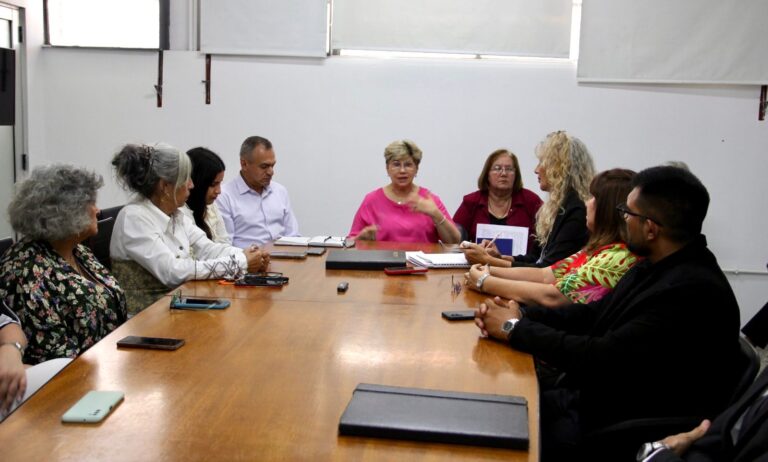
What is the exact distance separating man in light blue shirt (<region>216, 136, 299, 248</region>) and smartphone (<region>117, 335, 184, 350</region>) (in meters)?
2.37

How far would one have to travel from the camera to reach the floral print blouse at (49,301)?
81.4 inches

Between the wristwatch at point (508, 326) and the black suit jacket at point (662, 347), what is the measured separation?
0.02 meters

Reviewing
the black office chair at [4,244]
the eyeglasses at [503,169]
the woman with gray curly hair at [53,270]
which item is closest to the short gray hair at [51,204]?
the woman with gray curly hair at [53,270]

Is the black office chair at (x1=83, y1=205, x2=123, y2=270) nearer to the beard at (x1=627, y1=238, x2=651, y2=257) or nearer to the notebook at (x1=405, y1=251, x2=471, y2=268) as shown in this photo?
the notebook at (x1=405, y1=251, x2=471, y2=268)

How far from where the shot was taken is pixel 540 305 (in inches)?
95.7

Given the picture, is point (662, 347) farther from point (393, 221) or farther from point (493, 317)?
point (393, 221)

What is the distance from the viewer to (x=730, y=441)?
1.43 meters

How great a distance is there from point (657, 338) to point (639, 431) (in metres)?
0.24

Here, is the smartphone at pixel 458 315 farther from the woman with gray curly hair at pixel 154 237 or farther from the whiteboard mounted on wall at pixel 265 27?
the whiteboard mounted on wall at pixel 265 27

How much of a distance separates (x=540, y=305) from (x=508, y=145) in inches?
109

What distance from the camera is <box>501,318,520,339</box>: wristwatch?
196cm

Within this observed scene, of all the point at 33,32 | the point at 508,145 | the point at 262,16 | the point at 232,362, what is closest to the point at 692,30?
the point at 508,145

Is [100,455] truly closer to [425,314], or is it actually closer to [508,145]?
[425,314]

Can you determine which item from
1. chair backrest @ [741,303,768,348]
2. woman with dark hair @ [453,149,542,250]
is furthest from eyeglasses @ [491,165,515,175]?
chair backrest @ [741,303,768,348]
